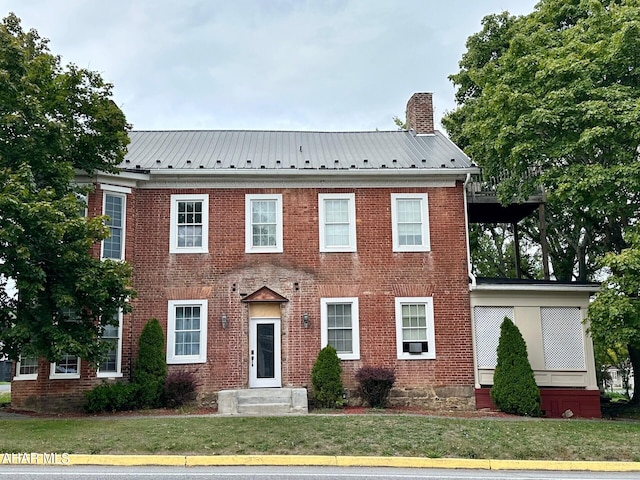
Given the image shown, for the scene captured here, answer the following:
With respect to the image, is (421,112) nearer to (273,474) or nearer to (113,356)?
(113,356)

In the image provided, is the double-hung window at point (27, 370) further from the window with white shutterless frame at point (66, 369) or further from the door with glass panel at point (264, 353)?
the door with glass panel at point (264, 353)

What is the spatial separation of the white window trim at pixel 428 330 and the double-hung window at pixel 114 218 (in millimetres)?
8158

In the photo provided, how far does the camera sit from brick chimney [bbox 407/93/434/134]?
23.4 m

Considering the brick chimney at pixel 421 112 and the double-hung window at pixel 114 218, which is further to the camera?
the brick chimney at pixel 421 112

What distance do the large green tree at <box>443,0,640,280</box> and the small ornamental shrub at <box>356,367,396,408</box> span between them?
22.7 ft

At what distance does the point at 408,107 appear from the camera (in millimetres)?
24422

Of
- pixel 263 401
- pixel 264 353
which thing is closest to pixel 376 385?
pixel 263 401

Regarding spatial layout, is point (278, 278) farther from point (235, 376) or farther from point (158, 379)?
point (158, 379)

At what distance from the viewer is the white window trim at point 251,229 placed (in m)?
19.1

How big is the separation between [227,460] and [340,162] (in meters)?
11.3

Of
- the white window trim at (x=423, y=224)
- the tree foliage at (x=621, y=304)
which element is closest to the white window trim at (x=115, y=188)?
the white window trim at (x=423, y=224)

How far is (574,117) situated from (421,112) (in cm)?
721

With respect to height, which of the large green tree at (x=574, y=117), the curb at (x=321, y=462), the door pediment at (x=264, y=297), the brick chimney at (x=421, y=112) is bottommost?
the curb at (x=321, y=462)

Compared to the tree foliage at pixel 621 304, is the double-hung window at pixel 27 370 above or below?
below
